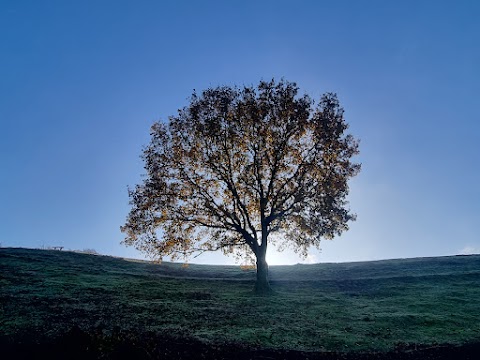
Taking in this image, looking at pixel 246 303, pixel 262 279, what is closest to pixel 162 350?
pixel 246 303

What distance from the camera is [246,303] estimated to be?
31.3 metres

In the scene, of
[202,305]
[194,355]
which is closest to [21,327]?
[194,355]

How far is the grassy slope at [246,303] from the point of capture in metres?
22.7

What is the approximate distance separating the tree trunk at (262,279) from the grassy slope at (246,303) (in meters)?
1.71

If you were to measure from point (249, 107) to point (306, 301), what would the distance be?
63.8 feet

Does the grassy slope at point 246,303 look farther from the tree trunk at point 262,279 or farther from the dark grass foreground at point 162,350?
the tree trunk at point 262,279

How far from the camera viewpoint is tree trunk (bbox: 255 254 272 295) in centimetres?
3738

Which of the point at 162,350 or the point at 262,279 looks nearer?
the point at 162,350

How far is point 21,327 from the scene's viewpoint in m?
21.5

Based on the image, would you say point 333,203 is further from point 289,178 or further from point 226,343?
point 226,343

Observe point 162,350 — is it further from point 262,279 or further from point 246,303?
point 262,279

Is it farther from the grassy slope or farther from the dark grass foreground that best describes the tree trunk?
the dark grass foreground

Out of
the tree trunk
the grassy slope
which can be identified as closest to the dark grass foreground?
the grassy slope

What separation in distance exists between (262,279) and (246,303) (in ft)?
23.3
